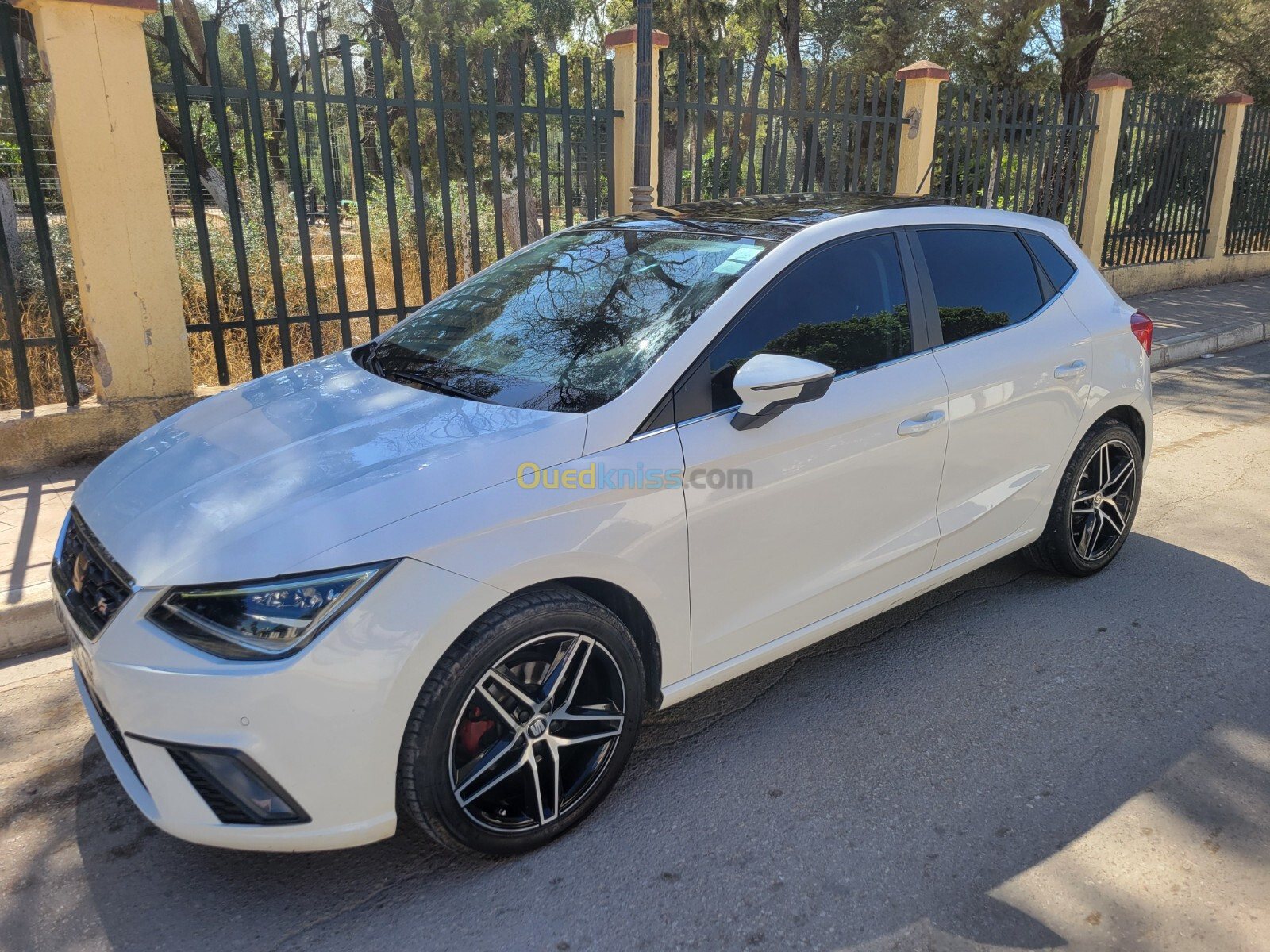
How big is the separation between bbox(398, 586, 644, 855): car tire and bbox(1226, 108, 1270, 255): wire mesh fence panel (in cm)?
1508

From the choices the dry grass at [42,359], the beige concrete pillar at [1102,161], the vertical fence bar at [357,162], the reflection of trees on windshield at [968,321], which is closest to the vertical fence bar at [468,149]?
the vertical fence bar at [357,162]

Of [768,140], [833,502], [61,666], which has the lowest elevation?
[61,666]

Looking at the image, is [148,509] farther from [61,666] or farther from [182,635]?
[61,666]

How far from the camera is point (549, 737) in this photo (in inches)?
97.6

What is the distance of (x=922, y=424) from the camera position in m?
3.17

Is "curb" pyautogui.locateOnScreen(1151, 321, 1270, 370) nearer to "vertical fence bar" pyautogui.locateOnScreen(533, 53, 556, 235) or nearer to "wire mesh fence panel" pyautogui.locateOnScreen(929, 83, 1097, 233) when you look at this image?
"wire mesh fence panel" pyautogui.locateOnScreen(929, 83, 1097, 233)

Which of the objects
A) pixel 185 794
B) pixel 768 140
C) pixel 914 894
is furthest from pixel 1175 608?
pixel 768 140

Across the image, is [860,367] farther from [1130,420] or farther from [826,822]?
[1130,420]

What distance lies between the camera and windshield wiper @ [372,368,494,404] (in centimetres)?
279

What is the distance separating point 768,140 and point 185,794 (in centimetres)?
745

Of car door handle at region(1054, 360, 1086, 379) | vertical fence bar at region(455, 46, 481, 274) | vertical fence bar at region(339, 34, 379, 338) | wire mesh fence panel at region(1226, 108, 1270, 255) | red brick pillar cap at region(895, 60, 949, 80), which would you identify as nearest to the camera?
car door handle at region(1054, 360, 1086, 379)

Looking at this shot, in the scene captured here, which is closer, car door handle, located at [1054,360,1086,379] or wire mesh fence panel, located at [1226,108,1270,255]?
car door handle, located at [1054,360,1086,379]

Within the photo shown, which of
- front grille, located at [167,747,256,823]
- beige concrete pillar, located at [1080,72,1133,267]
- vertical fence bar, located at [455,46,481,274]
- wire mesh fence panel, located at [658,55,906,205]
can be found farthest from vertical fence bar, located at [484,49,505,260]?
beige concrete pillar, located at [1080,72,1133,267]

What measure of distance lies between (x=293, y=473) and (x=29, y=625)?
7.05 feet
